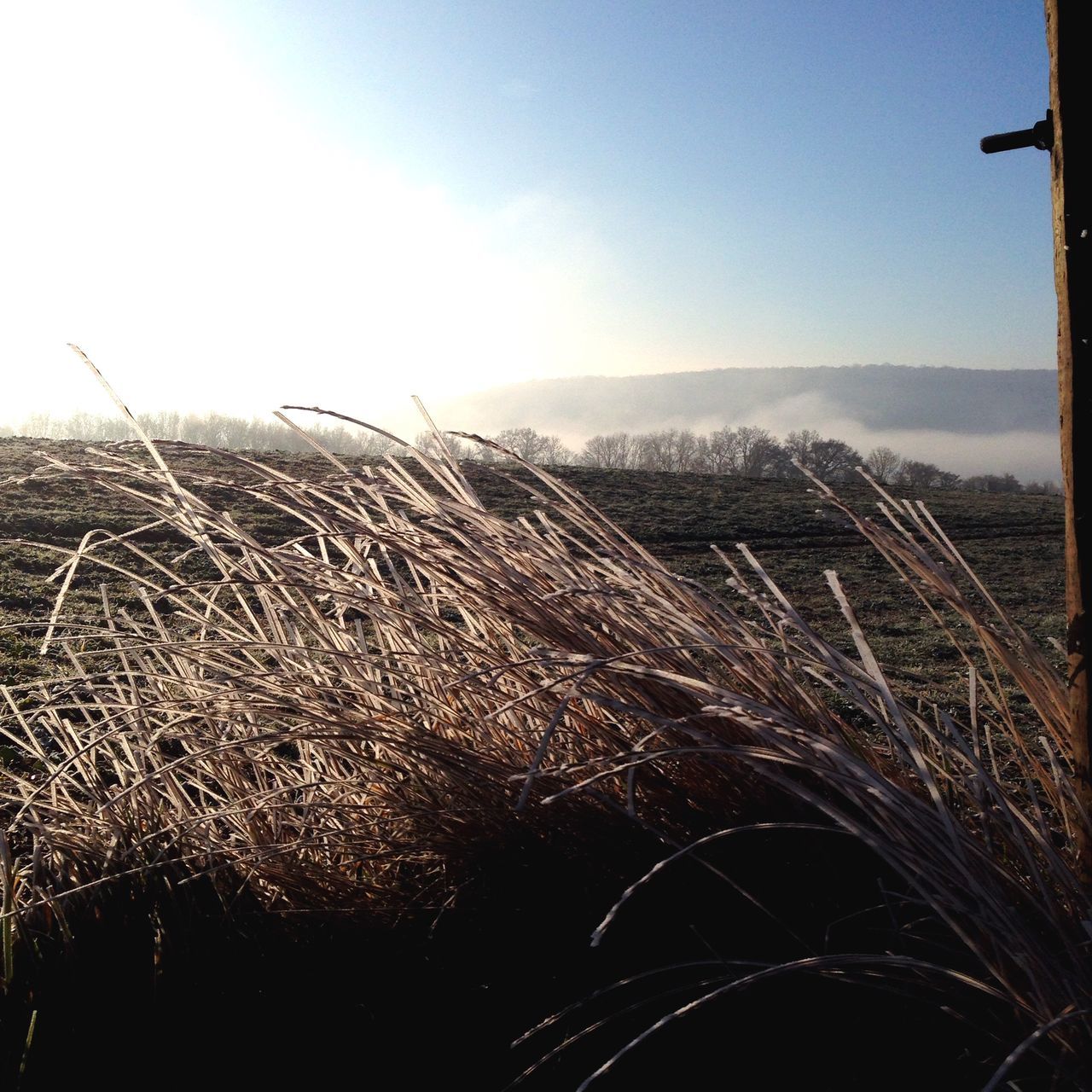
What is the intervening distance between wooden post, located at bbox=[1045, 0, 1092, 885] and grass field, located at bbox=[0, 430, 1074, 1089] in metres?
0.11

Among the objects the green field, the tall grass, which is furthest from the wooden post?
the green field

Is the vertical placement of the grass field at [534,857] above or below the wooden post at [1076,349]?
below

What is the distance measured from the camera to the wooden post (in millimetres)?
1323

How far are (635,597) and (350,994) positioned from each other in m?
0.74

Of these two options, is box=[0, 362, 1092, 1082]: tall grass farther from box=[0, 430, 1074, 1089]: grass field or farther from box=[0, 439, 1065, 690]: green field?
box=[0, 439, 1065, 690]: green field

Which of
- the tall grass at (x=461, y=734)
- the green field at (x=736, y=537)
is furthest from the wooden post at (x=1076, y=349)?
the green field at (x=736, y=537)

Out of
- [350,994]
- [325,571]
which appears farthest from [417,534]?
[350,994]

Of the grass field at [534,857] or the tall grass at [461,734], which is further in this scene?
the tall grass at [461,734]

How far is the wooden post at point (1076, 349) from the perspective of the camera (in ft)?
4.34

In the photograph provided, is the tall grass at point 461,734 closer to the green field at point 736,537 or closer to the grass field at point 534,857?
the grass field at point 534,857

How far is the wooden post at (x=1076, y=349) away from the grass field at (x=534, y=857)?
11cm

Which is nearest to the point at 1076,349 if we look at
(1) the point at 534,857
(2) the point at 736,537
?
(1) the point at 534,857

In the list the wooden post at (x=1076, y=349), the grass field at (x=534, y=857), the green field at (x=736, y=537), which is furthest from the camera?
the green field at (x=736, y=537)

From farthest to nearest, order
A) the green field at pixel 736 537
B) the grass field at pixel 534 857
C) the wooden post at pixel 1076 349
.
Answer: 1. the green field at pixel 736 537
2. the wooden post at pixel 1076 349
3. the grass field at pixel 534 857
